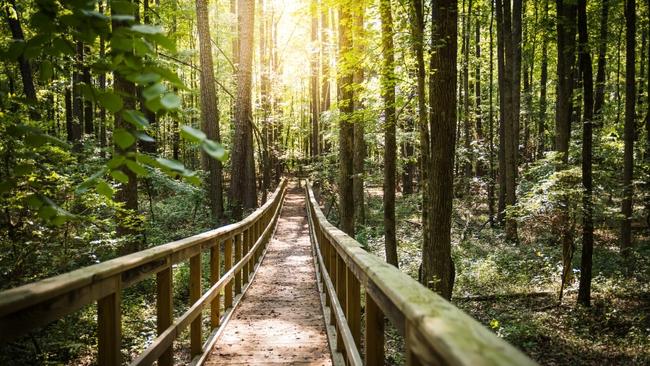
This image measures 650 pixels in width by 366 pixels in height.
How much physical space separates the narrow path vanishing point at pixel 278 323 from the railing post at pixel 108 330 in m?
2.25

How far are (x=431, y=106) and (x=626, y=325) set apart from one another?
616 cm

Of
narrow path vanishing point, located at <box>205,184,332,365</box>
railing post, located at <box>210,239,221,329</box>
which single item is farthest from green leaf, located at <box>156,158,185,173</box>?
railing post, located at <box>210,239,221,329</box>

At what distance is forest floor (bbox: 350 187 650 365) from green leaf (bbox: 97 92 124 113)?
6.51 meters

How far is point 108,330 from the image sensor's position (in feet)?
8.06

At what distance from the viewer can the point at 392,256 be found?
11.1 metres

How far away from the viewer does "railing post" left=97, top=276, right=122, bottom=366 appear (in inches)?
95.9

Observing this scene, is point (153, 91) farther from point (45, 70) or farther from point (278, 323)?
point (278, 323)

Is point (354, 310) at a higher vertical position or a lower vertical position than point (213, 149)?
lower

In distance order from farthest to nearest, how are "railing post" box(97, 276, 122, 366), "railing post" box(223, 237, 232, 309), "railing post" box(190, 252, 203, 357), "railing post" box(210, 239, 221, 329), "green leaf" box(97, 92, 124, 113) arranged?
"railing post" box(223, 237, 232, 309), "railing post" box(210, 239, 221, 329), "railing post" box(190, 252, 203, 357), "railing post" box(97, 276, 122, 366), "green leaf" box(97, 92, 124, 113)

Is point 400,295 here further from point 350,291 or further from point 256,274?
point 256,274

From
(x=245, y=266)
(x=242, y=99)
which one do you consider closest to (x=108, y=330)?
(x=245, y=266)

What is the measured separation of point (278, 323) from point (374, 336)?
146 inches

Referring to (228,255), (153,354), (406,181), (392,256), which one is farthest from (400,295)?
(406,181)

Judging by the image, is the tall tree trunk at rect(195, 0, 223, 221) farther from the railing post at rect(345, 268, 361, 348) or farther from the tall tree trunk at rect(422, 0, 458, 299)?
the railing post at rect(345, 268, 361, 348)
